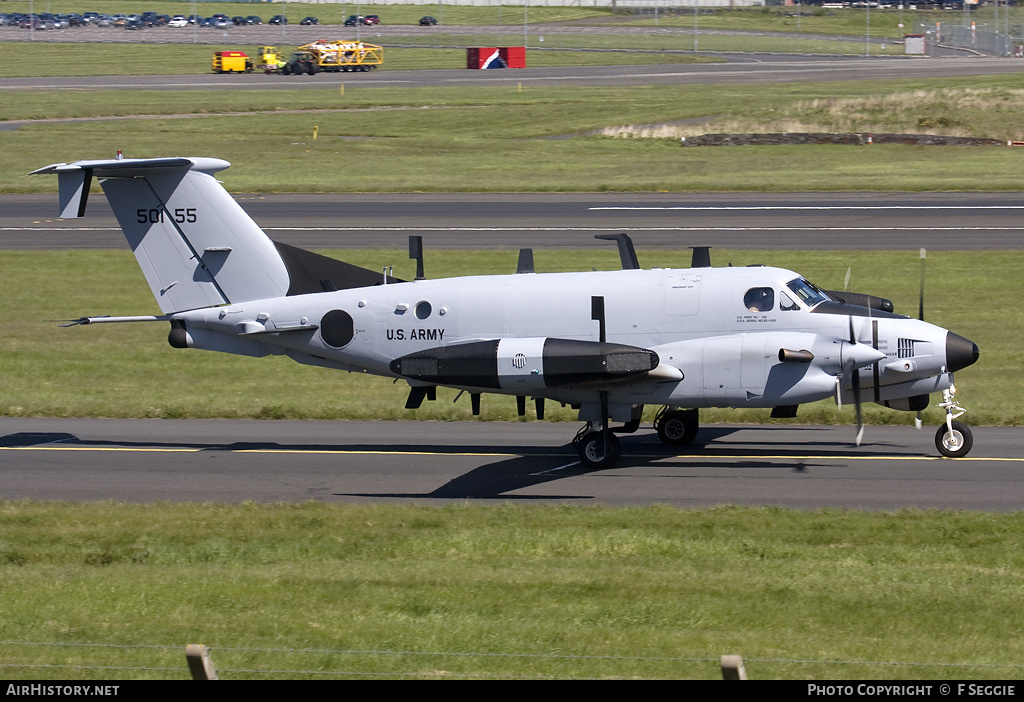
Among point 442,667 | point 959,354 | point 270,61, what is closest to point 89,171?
point 442,667

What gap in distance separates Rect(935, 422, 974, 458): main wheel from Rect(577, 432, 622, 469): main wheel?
5185mm

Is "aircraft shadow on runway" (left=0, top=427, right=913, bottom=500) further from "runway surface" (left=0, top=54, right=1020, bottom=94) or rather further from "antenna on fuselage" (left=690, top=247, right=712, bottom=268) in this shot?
"runway surface" (left=0, top=54, right=1020, bottom=94)

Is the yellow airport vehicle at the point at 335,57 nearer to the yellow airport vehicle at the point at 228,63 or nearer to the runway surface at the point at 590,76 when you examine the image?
the runway surface at the point at 590,76

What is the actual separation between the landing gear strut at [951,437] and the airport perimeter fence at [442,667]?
933 centimetres

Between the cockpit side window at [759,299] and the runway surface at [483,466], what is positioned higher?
the cockpit side window at [759,299]

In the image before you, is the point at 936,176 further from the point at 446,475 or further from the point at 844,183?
the point at 446,475

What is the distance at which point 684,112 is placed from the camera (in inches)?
2849

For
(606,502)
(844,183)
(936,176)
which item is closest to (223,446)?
(606,502)

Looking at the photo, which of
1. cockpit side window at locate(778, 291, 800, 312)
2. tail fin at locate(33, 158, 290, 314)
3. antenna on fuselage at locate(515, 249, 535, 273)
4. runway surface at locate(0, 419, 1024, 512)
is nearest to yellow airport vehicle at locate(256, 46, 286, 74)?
runway surface at locate(0, 419, 1024, 512)

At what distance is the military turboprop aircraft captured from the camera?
17.6m

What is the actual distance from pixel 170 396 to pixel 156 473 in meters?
5.76

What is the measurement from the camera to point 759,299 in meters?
18.1

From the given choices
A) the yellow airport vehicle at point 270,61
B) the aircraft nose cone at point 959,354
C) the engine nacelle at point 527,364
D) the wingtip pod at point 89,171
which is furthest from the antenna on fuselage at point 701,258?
the yellow airport vehicle at point 270,61

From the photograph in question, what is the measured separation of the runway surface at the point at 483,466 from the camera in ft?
55.3
